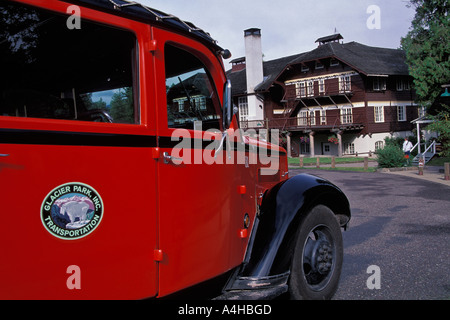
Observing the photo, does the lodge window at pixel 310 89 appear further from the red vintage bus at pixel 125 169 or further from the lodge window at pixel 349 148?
the red vintage bus at pixel 125 169

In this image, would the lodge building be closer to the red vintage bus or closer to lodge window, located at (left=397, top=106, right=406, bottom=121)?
lodge window, located at (left=397, top=106, right=406, bottom=121)

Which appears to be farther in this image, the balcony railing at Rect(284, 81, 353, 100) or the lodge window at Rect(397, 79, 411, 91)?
the lodge window at Rect(397, 79, 411, 91)

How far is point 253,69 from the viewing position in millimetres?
48156

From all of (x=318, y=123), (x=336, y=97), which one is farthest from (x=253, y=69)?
(x=336, y=97)

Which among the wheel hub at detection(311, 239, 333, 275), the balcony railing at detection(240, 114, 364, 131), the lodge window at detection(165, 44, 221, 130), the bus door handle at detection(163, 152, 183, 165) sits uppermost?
the balcony railing at detection(240, 114, 364, 131)

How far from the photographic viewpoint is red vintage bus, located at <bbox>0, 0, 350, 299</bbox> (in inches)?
81.1

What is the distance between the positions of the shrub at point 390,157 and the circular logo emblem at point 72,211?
2164cm

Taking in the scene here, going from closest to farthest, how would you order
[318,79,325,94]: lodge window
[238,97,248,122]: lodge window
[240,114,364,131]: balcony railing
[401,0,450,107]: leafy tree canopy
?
[401,0,450,107]: leafy tree canopy
[240,114,364,131]: balcony railing
[318,79,325,94]: lodge window
[238,97,248,122]: lodge window

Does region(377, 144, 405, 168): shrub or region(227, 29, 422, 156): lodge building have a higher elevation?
region(227, 29, 422, 156): lodge building

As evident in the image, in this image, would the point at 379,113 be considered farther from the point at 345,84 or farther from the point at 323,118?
the point at 323,118

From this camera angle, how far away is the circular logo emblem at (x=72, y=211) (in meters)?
2.09

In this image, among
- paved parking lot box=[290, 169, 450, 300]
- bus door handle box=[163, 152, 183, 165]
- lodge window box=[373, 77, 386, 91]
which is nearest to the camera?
bus door handle box=[163, 152, 183, 165]

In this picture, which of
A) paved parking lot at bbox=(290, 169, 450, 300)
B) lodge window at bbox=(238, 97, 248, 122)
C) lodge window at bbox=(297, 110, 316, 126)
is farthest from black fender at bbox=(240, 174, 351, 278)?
lodge window at bbox=(238, 97, 248, 122)

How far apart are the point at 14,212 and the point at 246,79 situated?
1950 inches
